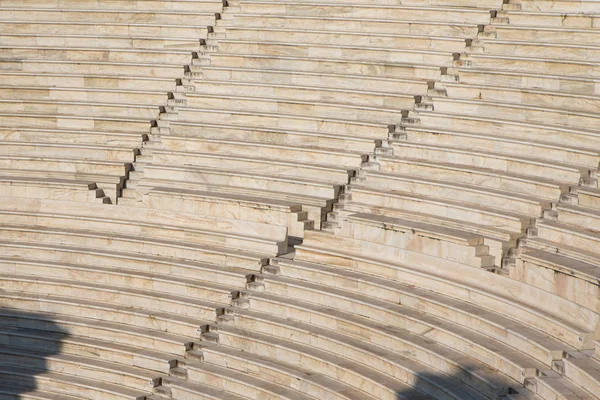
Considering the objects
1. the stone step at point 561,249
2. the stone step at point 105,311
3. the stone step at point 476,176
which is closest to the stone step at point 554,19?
the stone step at point 476,176

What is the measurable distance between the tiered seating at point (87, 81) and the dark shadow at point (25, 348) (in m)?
2.85

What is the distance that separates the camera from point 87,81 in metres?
27.5

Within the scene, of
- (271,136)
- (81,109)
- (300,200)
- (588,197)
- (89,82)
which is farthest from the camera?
(89,82)

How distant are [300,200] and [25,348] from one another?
5.59 m

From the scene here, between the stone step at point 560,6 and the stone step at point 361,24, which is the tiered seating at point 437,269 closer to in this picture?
the stone step at point 361,24

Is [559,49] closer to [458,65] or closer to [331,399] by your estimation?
[458,65]

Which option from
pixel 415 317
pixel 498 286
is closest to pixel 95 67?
pixel 415 317

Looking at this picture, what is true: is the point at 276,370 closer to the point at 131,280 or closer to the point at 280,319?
the point at 280,319

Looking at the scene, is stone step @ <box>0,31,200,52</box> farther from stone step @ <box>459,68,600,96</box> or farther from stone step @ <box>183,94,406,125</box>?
stone step @ <box>459,68,600,96</box>

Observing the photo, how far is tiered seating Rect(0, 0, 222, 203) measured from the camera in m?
26.4

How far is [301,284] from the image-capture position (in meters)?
21.7

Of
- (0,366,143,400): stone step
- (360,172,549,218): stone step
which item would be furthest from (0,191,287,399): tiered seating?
(360,172,549,218): stone step

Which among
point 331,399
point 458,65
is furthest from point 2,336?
point 458,65

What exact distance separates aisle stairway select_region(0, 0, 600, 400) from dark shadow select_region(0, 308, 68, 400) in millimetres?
41
